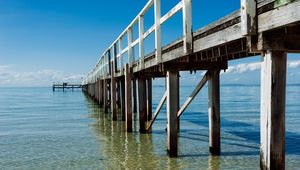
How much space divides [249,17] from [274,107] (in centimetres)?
102

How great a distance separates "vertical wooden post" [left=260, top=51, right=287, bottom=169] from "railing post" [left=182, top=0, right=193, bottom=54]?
2.41 meters

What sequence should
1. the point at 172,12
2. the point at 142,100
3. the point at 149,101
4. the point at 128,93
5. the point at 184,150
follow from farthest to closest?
1. the point at 149,101
2. the point at 128,93
3. the point at 142,100
4. the point at 184,150
5. the point at 172,12

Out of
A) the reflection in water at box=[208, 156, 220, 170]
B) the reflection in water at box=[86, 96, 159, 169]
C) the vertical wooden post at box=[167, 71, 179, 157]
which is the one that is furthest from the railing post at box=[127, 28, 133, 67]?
the reflection in water at box=[208, 156, 220, 170]

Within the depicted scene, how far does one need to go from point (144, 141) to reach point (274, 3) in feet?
27.4

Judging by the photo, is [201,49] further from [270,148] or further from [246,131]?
[246,131]

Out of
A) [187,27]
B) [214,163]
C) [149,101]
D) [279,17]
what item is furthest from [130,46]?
[279,17]

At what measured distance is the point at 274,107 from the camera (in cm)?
405

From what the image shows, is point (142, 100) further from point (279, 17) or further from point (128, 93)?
point (279, 17)

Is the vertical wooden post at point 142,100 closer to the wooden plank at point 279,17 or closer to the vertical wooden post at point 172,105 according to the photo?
the vertical wooden post at point 172,105

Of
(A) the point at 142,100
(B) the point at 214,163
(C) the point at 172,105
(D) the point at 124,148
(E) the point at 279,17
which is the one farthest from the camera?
(A) the point at 142,100

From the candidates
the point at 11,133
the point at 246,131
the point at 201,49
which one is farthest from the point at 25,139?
the point at 201,49

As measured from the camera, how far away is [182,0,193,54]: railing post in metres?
6.32

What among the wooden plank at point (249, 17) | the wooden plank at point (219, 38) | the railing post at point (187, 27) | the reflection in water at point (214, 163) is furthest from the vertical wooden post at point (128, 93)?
the wooden plank at point (249, 17)

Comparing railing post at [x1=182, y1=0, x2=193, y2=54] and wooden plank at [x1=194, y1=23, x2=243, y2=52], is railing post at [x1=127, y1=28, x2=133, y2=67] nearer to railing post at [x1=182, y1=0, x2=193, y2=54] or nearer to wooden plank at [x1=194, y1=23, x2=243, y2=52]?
railing post at [x1=182, y1=0, x2=193, y2=54]
